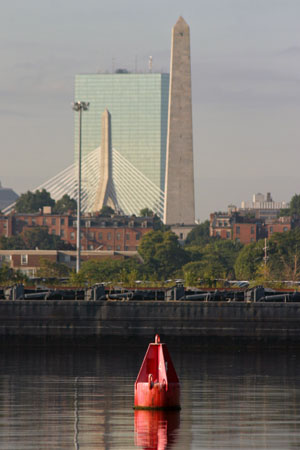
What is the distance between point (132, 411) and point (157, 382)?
110 centimetres

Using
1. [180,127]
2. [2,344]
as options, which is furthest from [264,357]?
[180,127]

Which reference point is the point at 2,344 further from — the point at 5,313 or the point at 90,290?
the point at 90,290

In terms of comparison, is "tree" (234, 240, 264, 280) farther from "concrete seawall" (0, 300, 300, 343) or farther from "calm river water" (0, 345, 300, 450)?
"calm river water" (0, 345, 300, 450)

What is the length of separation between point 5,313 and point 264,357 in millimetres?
16554

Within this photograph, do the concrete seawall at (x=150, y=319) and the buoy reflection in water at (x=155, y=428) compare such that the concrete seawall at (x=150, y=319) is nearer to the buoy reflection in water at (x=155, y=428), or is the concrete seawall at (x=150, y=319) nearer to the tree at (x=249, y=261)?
the buoy reflection in water at (x=155, y=428)

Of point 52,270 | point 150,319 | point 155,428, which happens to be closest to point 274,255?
point 52,270

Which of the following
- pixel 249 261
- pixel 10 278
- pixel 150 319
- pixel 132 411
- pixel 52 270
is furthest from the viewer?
pixel 249 261

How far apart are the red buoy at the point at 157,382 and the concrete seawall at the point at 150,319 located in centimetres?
3129

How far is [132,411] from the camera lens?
2677cm

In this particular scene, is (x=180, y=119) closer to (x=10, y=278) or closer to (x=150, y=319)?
(x=10, y=278)

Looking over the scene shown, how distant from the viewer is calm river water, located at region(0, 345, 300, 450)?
22469 millimetres

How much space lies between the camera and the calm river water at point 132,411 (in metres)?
22.5

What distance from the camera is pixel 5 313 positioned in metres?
59.5

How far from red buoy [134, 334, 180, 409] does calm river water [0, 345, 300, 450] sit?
42 cm
